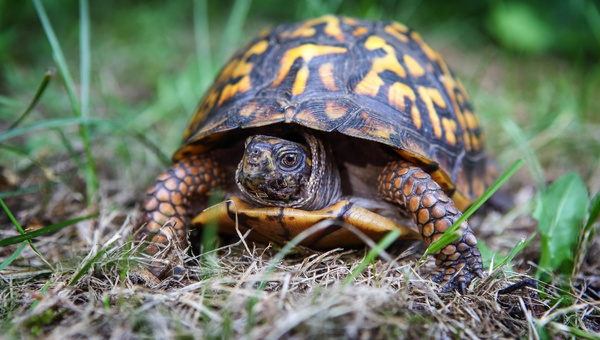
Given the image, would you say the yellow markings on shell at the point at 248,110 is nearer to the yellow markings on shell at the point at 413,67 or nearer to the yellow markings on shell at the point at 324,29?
the yellow markings on shell at the point at 324,29

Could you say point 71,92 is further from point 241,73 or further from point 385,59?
point 385,59

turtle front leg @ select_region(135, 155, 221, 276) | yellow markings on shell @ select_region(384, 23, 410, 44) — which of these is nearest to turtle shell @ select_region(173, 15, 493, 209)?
yellow markings on shell @ select_region(384, 23, 410, 44)

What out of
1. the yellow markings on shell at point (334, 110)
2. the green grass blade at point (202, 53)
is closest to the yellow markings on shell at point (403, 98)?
the yellow markings on shell at point (334, 110)

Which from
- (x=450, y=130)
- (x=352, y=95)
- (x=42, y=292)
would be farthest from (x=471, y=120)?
(x=42, y=292)

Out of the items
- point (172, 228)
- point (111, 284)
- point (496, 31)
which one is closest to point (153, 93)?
point (172, 228)

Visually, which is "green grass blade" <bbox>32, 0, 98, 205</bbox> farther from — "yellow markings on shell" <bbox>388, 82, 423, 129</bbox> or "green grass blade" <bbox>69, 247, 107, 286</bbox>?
"yellow markings on shell" <bbox>388, 82, 423, 129</bbox>
